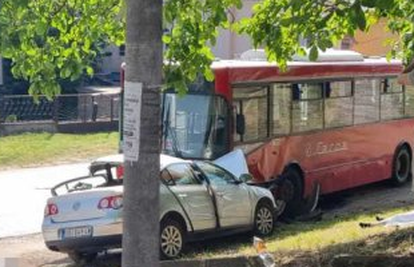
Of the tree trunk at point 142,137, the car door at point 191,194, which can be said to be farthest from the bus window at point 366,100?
the tree trunk at point 142,137

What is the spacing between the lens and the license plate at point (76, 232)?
38.4 ft

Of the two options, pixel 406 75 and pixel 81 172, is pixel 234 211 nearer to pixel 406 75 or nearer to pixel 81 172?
pixel 406 75

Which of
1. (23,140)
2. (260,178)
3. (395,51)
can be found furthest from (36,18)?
(23,140)

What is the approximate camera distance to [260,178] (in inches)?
622

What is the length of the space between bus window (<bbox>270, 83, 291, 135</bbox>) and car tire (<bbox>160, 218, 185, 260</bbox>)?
14.1 ft

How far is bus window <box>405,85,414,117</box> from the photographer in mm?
21172

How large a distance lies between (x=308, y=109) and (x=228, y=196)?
4.12 meters

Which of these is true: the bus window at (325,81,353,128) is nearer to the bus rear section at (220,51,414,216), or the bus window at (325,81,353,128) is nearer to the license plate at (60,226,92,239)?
the bus rear section at (220,51,414,216)

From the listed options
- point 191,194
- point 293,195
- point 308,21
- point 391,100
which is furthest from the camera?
point 391,100

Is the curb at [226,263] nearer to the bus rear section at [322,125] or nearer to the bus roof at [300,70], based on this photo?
the bus roof at [300,70]

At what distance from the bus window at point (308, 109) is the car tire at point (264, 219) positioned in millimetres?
2466

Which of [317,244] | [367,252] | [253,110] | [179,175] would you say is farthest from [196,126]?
[367,252]

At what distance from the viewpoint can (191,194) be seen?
12.9m

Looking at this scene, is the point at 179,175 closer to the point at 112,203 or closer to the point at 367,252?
the point at 112,203
